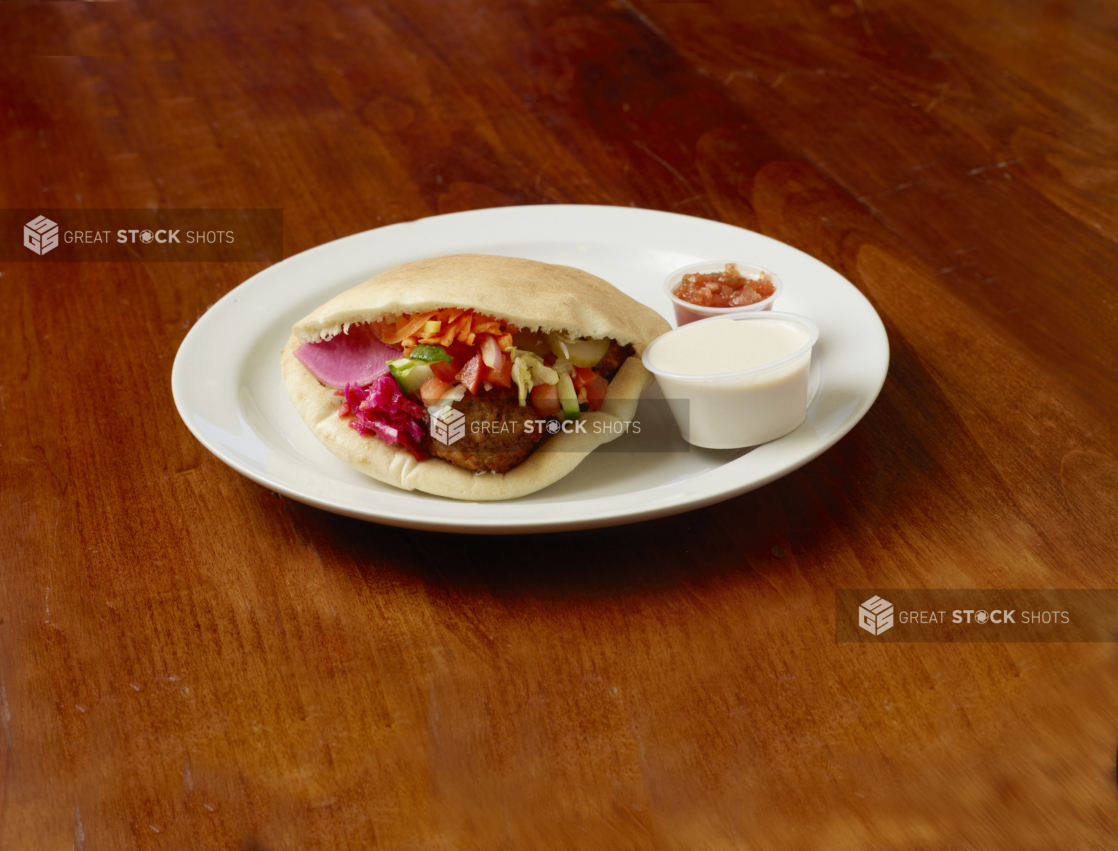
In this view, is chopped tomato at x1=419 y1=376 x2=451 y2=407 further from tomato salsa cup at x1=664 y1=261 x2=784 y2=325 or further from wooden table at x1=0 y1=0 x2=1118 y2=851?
tomato salsa cup at x1=664 y1=261 x2=784 y2=325

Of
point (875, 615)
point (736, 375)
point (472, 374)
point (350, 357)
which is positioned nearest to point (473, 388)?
point (472, 374)

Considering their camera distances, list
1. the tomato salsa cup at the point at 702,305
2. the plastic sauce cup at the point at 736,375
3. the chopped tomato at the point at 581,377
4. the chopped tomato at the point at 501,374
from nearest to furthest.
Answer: the plastic sauce cup at the point at 736,375
the chopped tomato at the point at 501,374
the chopped tomato at the point at 581,377
the tomato salsa cup at the point at 702,305

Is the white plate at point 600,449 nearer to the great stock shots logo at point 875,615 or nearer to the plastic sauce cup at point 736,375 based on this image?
the plastic sauce cup at point 736,375

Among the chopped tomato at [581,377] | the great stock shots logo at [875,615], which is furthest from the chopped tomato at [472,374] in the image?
the great stock shots logo at [875,615]

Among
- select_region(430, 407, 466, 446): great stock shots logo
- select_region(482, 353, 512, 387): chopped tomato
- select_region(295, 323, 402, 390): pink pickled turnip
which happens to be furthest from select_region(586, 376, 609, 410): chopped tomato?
select_region(295, 323, 402, 390): pink pickled turnip

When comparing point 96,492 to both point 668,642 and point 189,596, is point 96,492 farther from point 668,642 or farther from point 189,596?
point 668,642
